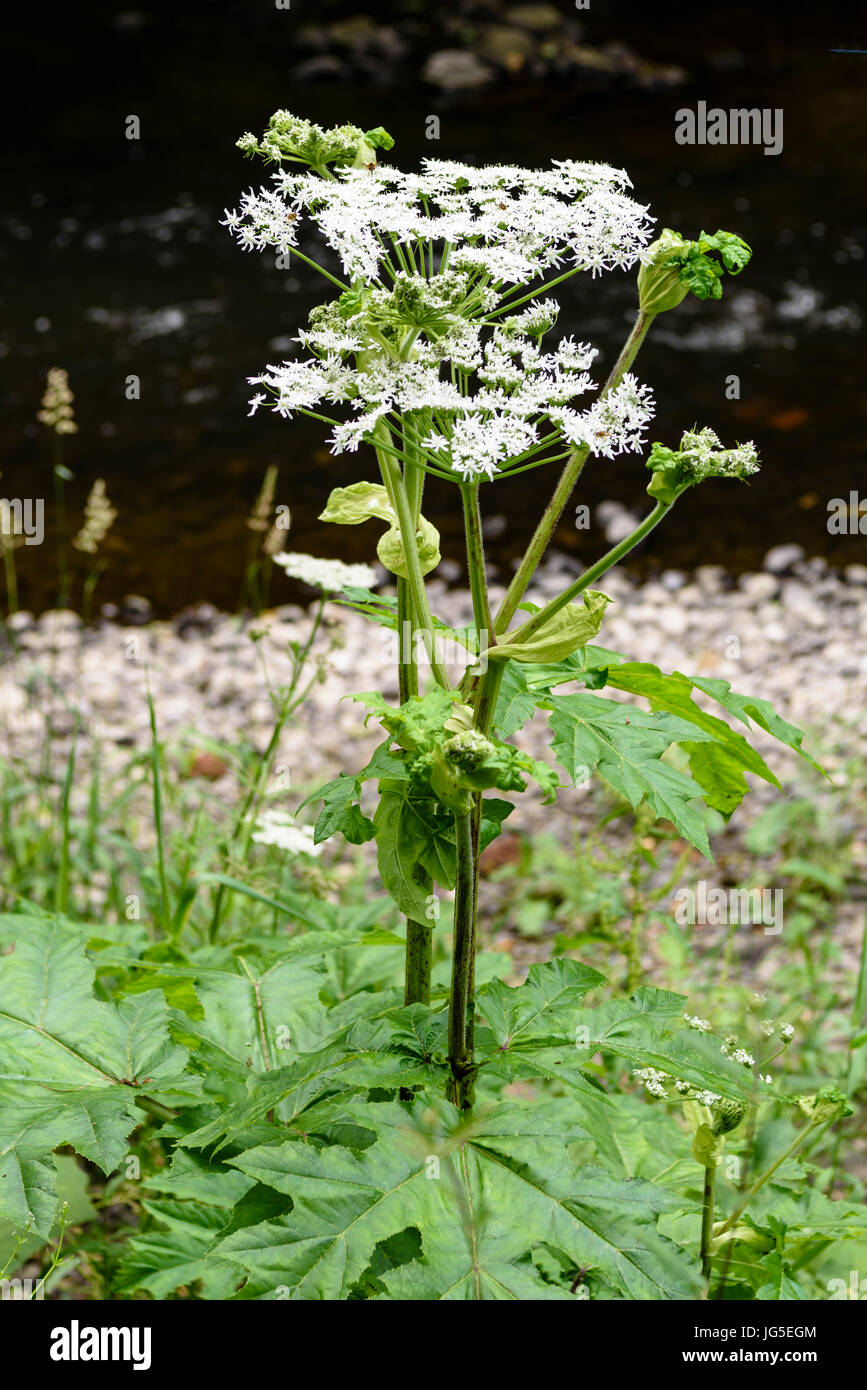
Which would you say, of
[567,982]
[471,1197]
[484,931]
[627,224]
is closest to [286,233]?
[627,224]

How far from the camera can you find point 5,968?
153 cm

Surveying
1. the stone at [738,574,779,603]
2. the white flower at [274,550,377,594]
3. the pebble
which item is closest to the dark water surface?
the stone at [738,574,779,603]

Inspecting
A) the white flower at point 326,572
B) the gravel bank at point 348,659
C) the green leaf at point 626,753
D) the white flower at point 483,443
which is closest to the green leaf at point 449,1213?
the green leaf at point 626,753

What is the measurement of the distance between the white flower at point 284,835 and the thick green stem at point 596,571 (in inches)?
37.9

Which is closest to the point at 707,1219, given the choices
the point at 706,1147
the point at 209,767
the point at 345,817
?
the point at 706,1147

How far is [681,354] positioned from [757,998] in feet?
20.6

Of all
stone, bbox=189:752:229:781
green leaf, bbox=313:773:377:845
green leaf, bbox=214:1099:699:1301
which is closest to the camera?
green leaf, bbox=214:1099:699:1301

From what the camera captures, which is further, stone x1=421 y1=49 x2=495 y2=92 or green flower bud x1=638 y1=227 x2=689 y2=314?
stone x1=421 y1=49 x2=495 y2=92

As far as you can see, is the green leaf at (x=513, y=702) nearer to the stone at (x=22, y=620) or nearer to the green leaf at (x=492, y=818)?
the green leaf at (x=492, y=818)

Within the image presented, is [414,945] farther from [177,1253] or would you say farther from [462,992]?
[177,1253]

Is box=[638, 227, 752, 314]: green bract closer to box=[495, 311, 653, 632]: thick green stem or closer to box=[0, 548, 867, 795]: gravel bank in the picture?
box=[495, 311, 653, 632]: thick green stem

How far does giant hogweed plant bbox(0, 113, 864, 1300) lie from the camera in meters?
1.15

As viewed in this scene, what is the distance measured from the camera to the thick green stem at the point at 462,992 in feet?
4.17
